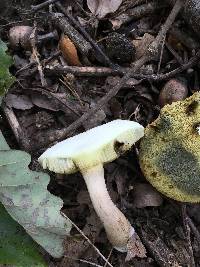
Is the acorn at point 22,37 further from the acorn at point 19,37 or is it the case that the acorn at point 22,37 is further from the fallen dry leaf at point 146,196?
the fallen dry leaf at point 146,196

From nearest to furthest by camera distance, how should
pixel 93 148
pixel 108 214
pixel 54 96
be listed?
1. pixel 93 148
2. pixel 108 214
3. pixel 54 96

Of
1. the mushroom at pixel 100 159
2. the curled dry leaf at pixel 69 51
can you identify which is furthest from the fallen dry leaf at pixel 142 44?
the mushroom at pixel 100 159

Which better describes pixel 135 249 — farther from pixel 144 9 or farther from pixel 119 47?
pixel 144 9

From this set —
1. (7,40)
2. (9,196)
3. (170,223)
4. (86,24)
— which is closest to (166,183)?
(170,223)

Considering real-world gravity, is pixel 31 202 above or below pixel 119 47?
below

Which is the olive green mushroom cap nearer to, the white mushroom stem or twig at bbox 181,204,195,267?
twig at bbox 181,204,195,267

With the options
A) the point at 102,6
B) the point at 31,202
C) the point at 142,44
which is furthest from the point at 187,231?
the point at 102,6
